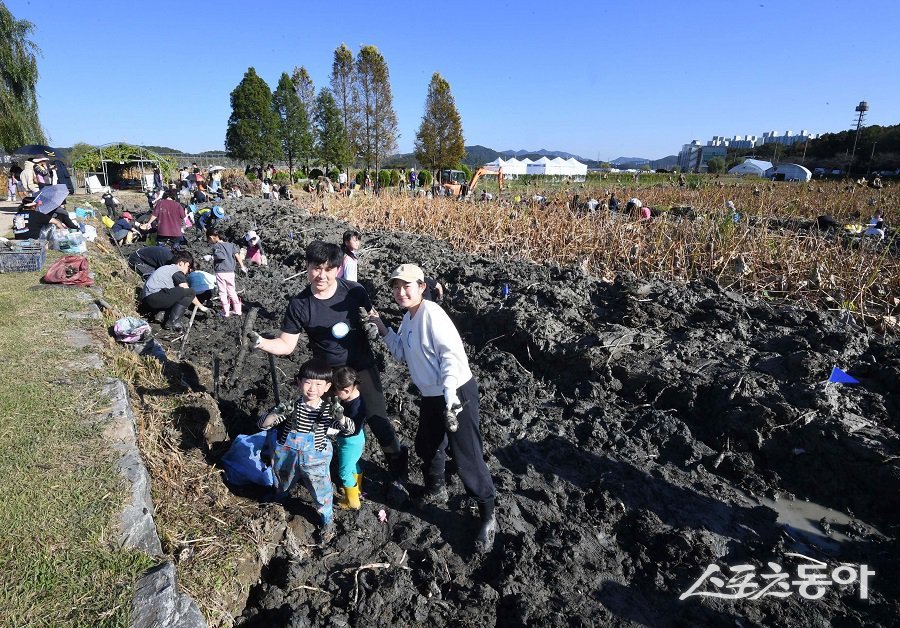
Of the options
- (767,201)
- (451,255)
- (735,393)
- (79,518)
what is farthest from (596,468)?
(767,201)

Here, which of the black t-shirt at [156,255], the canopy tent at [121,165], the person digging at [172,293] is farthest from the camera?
the canopy tent at [121,165]

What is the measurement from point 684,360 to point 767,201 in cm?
1537

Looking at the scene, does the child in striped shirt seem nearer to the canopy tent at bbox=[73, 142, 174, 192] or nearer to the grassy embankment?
the grassy embankment

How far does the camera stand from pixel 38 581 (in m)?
2.01

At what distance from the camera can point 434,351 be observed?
2752 mm

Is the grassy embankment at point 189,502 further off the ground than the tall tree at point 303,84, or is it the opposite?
the tall tree at point 303,84

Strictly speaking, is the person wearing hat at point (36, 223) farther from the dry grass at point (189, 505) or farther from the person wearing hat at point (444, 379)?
the person wearing hat at point (444, 379)

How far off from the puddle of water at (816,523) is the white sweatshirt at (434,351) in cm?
234

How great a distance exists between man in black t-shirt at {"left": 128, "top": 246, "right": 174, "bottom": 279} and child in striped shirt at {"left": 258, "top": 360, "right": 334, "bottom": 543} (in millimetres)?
6582

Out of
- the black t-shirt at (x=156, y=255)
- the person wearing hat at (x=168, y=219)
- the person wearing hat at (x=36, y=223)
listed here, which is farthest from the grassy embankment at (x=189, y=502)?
the person wearing hat at (x=168, y=219)

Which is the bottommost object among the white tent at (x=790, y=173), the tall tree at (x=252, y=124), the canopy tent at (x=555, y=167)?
the white tent at (x=790, y=173)

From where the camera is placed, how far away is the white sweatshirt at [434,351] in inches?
106

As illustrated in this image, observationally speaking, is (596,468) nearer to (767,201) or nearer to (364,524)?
(364,524)

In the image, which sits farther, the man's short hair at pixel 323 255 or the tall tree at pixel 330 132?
the tall tree at pixel 330 132
